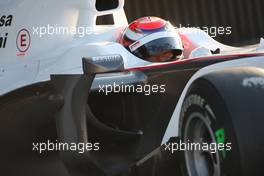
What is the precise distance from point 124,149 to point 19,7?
1.58m

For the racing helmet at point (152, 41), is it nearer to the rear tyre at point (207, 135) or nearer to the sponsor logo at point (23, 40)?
the sponsor logo at point (23, 40)

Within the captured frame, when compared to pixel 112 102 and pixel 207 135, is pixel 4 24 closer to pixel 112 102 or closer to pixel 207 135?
pixel 112 102

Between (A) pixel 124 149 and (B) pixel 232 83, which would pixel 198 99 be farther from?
(A) pixel 124 149

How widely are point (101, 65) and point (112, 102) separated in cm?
28

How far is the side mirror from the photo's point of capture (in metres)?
3.35

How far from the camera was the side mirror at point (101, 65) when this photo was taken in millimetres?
3350

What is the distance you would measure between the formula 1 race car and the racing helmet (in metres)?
0.13

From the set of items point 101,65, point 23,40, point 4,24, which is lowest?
point 101,65

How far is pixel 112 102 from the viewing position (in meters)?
3.54

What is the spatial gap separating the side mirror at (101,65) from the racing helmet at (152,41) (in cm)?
54

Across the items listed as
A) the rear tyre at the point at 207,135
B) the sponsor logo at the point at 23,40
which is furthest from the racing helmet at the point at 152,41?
the rear tyre at the point at 207,135

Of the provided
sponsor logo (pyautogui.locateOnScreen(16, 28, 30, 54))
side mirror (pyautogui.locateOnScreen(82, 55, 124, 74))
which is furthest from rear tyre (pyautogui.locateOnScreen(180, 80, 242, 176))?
sponsor logo (pyautogui.locateOnScreen(16, 28, 30, 54))

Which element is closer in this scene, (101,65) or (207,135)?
(207,135)

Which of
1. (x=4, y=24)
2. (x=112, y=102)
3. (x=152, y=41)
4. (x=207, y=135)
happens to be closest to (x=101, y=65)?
(x=112, y=102)
